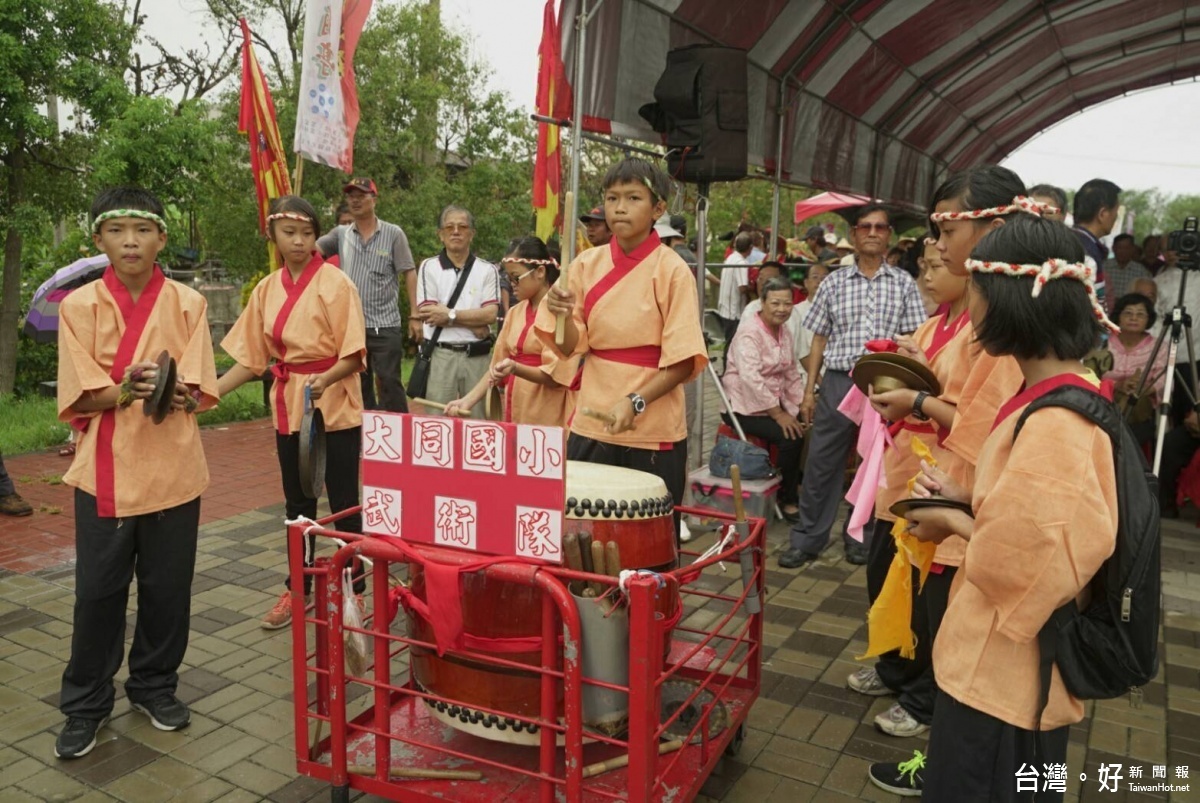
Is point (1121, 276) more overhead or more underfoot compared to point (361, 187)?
more underfoot

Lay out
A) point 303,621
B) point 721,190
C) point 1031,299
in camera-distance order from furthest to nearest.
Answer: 1. point 721,190
2. point 303,621
3. point 1031,299

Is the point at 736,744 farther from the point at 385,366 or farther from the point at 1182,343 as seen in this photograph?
the point at 1182,343

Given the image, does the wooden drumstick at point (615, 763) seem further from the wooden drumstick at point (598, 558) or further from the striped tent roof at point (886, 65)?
the striped tent roof at point (886, 65)

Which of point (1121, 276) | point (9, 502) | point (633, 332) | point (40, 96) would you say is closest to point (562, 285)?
point (633, 332)

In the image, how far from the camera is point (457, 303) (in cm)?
600

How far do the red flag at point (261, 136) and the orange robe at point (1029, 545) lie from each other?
19.0 ft

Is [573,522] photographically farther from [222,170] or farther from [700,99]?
[222,170]

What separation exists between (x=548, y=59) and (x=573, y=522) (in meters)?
3.83

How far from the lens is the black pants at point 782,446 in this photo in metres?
5.96

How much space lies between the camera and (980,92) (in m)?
12.8

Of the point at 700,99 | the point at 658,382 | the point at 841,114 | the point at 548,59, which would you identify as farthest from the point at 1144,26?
the point at 658,382

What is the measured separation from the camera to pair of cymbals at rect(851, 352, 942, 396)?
109 inches

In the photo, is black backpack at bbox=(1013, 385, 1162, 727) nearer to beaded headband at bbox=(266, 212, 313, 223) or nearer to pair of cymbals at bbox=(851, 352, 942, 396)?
pair of cymbals at bbox=(851, 352, 942, 396)

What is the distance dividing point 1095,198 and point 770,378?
2112mm
